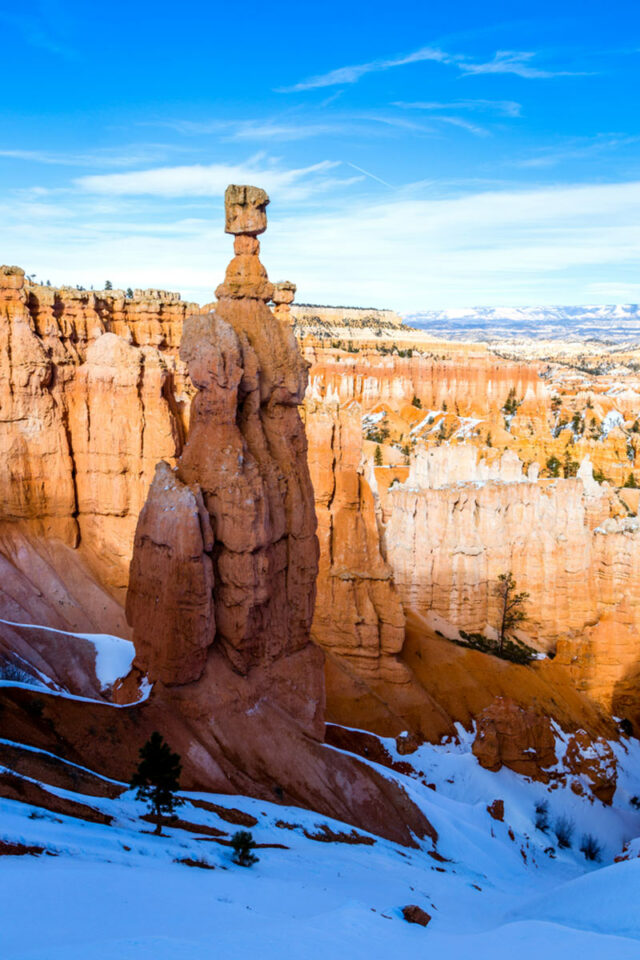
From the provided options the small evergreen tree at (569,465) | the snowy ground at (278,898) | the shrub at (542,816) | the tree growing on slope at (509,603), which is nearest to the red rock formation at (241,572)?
the snowy ground at (278,898)

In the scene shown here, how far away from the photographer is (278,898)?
33.6ft

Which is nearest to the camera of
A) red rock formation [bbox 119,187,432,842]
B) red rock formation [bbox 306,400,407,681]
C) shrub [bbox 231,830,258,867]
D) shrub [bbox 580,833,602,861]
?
shrub [bbox 231,830,258,867]

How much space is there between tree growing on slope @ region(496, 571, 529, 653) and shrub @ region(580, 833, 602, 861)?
1052cm

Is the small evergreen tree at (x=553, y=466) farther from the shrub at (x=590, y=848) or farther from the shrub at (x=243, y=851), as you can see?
the shrub at (x=243, y=851)

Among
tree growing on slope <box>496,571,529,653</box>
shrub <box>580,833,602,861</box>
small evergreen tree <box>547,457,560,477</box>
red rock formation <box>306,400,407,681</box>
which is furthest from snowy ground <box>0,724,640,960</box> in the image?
small evergreen tree <box>547,457,560,477</box>

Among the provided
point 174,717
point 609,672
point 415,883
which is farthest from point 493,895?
point 609,672

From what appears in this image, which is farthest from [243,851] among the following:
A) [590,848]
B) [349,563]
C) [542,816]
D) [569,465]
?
[569,465]

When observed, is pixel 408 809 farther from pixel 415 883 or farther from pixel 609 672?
pixel 609 672

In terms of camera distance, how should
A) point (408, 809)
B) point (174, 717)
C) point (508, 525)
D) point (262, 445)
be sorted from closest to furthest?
point (174, 717) < point (262, 445) < point (408, 809) < point (508, 525)

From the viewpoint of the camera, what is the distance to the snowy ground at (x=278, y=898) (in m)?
7.93

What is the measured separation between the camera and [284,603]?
16.1 metres

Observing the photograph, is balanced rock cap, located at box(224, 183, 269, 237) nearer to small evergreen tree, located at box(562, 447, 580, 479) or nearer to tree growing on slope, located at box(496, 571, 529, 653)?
tree growing on slope, located at box(496, 571, 529, 653)

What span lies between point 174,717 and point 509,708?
39.9 feet

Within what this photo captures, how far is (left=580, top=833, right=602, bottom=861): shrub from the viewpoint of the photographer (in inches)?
787
